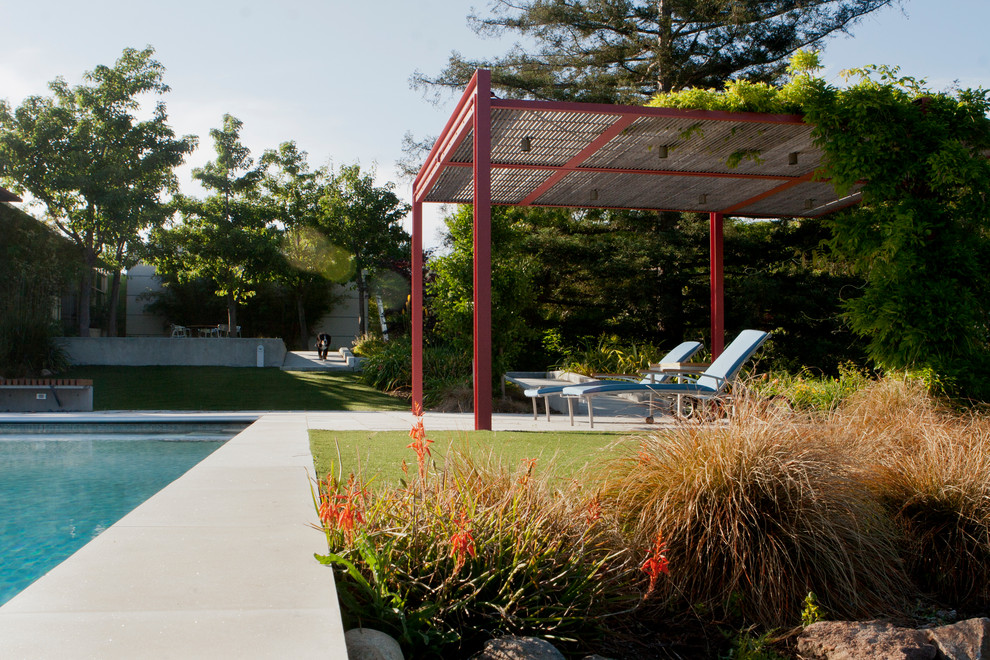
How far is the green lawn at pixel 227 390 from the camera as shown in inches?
452

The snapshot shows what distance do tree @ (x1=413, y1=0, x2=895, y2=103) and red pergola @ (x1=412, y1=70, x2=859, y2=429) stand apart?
518 cm

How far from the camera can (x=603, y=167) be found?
9055mm

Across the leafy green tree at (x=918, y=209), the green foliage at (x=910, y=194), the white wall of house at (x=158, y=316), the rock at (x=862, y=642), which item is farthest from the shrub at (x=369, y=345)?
the rock at (x=862, y=642)

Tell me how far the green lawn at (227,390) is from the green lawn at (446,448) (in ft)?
17.3

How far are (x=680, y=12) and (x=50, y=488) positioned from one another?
545 inches

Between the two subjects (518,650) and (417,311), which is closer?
(518,650)

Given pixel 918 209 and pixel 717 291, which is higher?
pixel 918 209

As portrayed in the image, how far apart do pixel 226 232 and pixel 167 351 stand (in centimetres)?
543

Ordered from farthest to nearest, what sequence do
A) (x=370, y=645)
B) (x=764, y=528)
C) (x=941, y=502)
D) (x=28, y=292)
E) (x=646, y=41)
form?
1. (x=646, y=41)
2. (x=28, y=292)
3. (x=941, y=502)
4. (x=764, y=528)
5. (x=370, y=645)

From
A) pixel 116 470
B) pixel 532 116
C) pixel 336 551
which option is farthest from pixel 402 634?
pixel 532 116

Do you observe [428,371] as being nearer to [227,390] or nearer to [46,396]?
[227,390]

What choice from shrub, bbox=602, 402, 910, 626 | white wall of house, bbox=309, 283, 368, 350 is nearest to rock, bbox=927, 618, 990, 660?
shrub, bbox=602, 402, 910, 626

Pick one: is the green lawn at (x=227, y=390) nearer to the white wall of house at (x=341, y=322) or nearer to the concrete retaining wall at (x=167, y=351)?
→ the concrete retaining wall at (x=167, y=351)

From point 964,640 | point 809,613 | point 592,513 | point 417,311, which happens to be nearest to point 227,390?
point 417,311
